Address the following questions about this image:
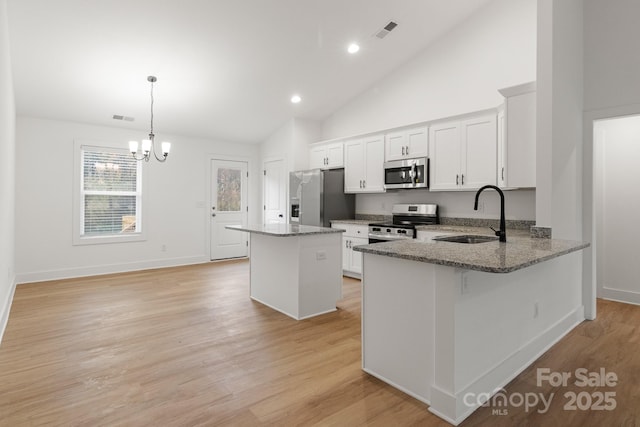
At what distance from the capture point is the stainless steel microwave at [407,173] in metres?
4.73

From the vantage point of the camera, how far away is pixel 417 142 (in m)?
4.86

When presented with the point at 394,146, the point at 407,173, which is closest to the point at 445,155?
the point at 407,173

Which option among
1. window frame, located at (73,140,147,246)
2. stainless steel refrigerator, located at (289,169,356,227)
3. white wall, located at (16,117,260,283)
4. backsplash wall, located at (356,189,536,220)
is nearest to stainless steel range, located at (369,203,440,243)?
backsplash wall, located at (356,189,536,220)

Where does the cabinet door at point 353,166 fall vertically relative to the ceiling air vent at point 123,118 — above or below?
below

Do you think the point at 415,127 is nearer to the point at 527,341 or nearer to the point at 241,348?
the point at 527,341

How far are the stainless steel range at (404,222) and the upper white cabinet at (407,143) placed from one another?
2.48 ft

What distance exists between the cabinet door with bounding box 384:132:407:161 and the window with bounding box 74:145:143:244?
14.3 feet

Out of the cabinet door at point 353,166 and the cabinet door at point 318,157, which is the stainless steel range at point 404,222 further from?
the cabinet door at point 318,157

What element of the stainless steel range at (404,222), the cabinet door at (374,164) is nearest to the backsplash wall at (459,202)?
the stainless steel range at (404,222)

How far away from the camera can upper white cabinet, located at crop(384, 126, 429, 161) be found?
4785 mm

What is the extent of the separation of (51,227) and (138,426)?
15.7 feet

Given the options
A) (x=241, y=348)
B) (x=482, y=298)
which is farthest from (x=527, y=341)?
(x=241, y=348)

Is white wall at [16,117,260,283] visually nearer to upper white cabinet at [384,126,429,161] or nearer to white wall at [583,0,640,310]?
upper white cabinet at [384,126,429,161]

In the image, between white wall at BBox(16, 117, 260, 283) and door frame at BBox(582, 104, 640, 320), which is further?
white wall at BBox(16, 117, 260, 283)
